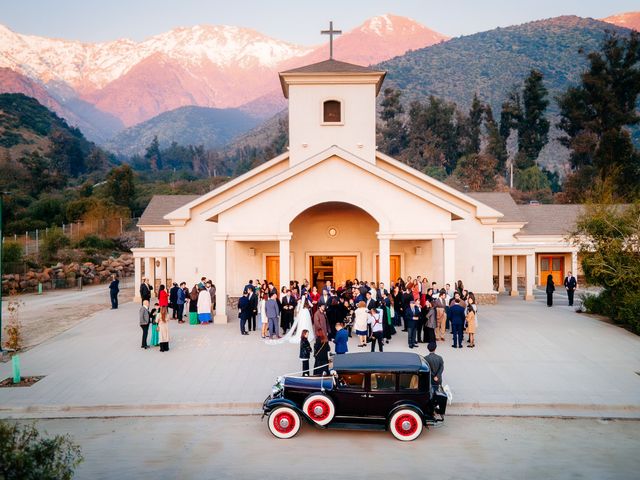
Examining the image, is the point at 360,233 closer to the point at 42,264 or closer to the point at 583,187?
the point at 42,264

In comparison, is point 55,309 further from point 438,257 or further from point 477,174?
point 477,174

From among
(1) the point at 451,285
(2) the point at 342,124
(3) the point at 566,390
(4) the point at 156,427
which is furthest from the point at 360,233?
(4) the point at 156,427

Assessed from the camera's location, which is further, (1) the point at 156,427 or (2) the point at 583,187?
(2) the point at 583,187

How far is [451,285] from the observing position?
73.5 feet

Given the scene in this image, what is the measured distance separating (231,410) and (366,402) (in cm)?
343

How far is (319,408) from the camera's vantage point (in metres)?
11.3

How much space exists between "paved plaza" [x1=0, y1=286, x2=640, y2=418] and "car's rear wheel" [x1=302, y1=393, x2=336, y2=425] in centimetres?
210

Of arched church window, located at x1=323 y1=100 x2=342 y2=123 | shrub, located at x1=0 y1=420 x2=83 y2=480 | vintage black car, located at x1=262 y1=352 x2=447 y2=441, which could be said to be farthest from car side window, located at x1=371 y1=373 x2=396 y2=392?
arched church window, located at x1=323 y1=100 x2=342 y2=123

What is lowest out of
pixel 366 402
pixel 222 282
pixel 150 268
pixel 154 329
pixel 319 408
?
pixel 319 408

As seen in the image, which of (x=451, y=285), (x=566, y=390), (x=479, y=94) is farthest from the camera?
(x=479, y=94)

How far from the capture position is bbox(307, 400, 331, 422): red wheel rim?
11.3 metres

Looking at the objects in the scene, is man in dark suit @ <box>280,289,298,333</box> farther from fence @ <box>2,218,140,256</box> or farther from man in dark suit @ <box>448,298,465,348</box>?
fence @ <box>2,218,140,256</box>

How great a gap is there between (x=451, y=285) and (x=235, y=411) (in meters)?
11.8

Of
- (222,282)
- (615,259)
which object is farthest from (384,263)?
(615,259)
